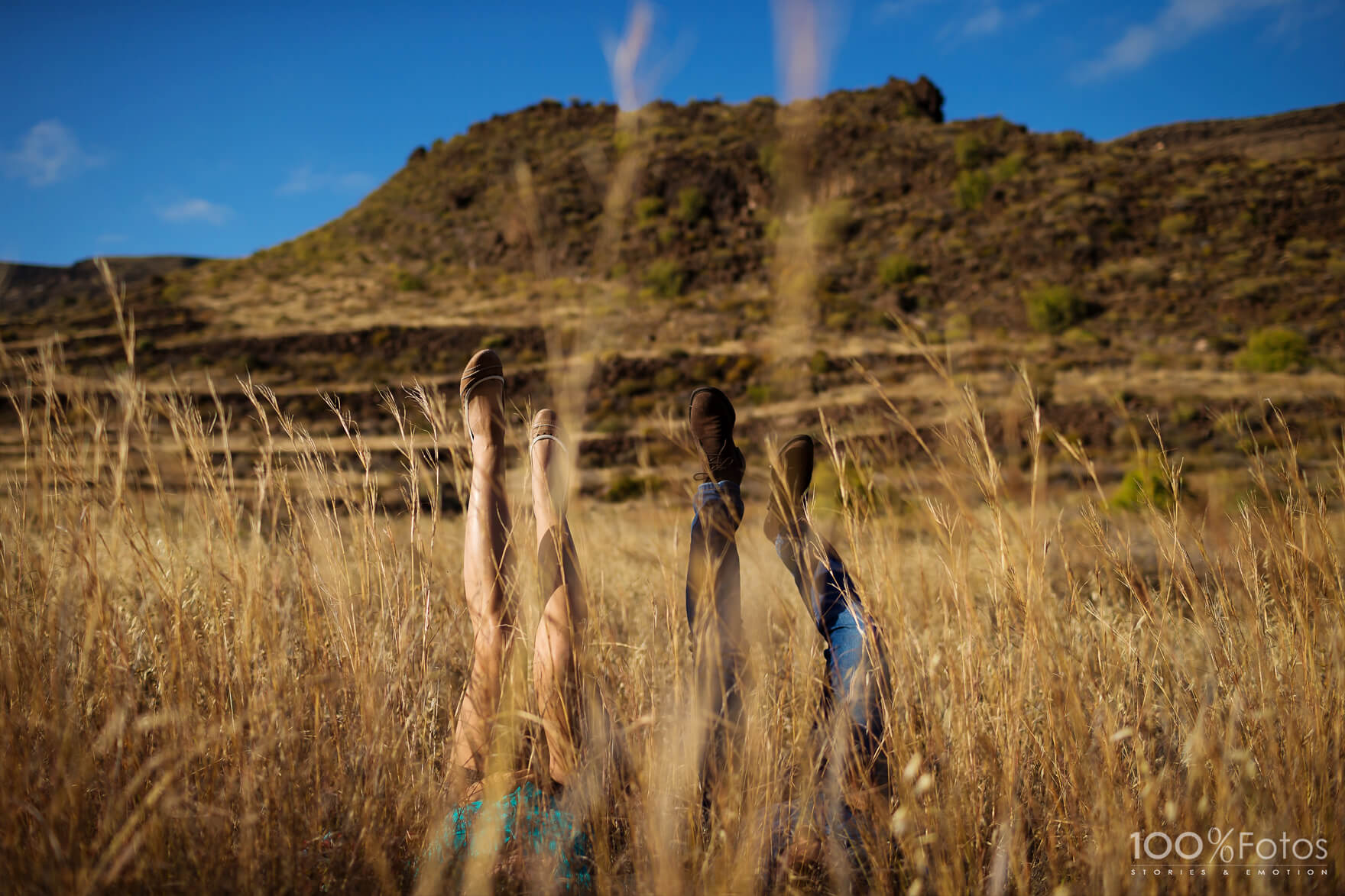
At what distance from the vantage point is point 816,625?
52.7 inches

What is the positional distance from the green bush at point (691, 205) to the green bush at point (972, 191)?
42.9 ft

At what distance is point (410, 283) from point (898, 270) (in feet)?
74.5

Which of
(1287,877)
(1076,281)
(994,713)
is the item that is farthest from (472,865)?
(1076,281)

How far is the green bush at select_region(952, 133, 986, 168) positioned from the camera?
32719mm

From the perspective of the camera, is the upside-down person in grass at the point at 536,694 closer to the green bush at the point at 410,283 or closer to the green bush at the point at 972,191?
the green bush at the point at 410,283

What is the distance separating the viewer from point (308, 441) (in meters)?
1.34

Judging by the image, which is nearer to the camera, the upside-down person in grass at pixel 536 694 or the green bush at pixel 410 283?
the upside-down person in grass at pixel 536 694

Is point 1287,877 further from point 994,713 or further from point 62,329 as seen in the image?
point 62,329

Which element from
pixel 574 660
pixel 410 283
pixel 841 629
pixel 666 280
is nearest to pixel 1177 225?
pixel 666 280

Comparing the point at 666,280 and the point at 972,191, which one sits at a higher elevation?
the point at 972,191

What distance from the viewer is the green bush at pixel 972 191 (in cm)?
3023

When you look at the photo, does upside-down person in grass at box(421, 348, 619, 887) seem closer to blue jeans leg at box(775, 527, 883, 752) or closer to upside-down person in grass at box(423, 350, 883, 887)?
upside-down person in grass at box(423, 350, 883, 887)

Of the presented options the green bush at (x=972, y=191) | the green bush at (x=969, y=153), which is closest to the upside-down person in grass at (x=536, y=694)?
the green bush at (x=972, y=191)

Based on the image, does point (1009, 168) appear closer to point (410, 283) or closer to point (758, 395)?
point (758, 395)
